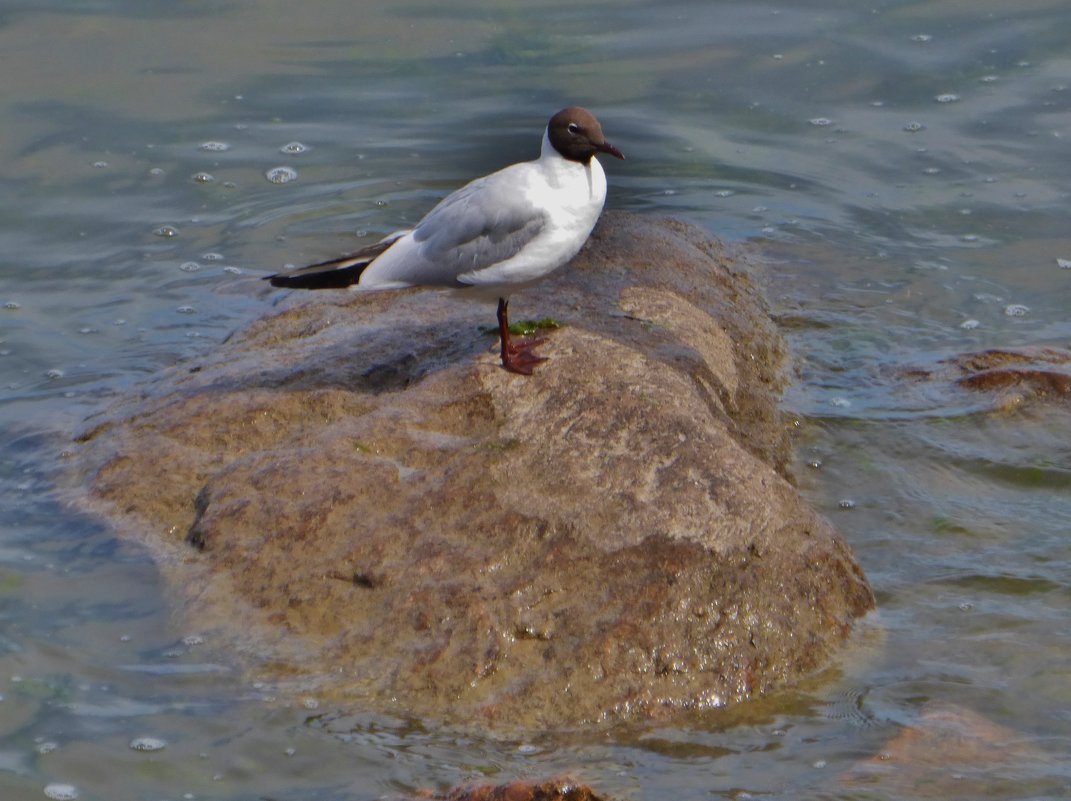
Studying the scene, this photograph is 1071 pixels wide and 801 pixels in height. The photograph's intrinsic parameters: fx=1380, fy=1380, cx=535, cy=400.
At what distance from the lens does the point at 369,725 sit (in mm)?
4008

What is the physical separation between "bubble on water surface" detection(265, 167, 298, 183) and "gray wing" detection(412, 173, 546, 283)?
389 centimetres

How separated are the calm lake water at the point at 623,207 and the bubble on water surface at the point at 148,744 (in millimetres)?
10

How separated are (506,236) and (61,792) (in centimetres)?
254

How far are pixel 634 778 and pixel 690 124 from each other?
22.5ft

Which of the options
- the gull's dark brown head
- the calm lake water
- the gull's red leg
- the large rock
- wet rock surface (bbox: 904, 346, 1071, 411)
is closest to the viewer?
the calm lake water

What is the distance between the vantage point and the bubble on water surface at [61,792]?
3887mm

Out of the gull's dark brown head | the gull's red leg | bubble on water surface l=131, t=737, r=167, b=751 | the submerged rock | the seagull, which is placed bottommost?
the submerged rock

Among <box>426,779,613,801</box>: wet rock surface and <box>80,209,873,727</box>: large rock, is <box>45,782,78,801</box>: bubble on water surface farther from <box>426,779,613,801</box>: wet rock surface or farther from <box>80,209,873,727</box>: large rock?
<box>426,779,613,801</box>: wet rock surface

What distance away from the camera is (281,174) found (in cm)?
922

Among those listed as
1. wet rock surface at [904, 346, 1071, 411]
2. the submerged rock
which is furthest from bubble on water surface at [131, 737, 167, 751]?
wet rock surface at [904, 346, 1071, 411]

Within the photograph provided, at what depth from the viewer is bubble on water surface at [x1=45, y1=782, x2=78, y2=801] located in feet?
12.8

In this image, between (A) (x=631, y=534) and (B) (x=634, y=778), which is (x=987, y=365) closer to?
(A) (x=631, y=534)

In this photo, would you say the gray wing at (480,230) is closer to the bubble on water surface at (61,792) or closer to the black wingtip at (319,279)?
the black wingtip at (319,279)

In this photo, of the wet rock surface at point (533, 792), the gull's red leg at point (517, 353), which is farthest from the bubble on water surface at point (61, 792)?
the gull's red leg at point (517, 353)
